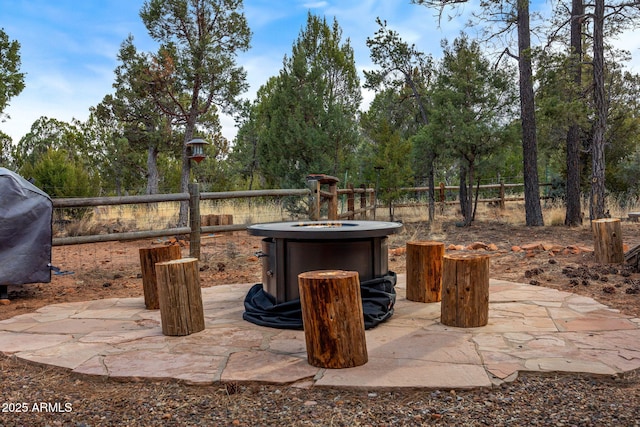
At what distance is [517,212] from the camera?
13.1 meters

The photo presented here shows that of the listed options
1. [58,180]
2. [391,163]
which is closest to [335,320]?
[391,163]

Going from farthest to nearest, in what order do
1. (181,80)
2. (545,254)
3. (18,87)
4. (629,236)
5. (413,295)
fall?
(18,87) < (181,80) < (629,236) < (545,254) < (413,295)

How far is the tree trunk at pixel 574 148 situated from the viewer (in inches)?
386

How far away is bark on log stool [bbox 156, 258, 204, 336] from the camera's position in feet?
10.7

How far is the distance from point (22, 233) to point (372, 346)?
3.54 meters

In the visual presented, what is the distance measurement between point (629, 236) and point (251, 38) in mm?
9482

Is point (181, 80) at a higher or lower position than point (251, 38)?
lower

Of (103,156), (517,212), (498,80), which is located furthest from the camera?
(103,156)

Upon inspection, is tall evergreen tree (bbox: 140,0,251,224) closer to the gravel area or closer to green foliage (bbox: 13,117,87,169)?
the gravel area

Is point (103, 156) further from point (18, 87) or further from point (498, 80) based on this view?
point (498, 80)

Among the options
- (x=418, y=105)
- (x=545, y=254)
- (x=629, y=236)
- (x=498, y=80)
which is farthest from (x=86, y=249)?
(x=418, y=105)

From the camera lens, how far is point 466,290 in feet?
11.1

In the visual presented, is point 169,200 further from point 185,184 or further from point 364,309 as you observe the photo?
point 185,184

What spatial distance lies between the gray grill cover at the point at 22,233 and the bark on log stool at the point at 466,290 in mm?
3711
